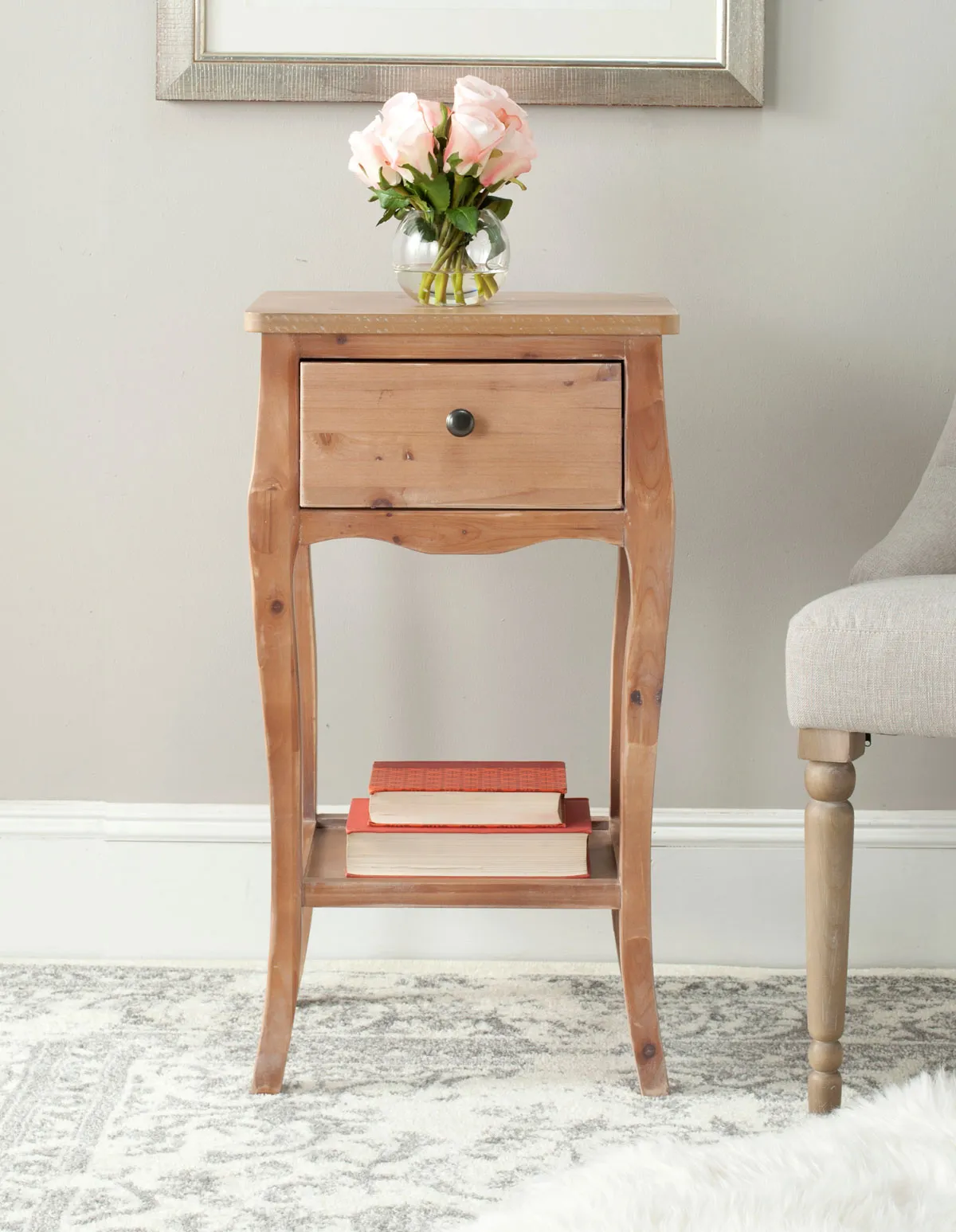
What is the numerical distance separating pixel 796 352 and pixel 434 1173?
3.40ft

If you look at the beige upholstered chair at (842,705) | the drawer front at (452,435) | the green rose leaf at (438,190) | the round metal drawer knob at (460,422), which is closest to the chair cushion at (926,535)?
the beige upholstered chair at (842,705)

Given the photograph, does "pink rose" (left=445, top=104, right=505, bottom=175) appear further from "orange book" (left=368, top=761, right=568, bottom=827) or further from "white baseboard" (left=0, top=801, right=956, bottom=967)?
"white baseboard" (left=0, top=801, right=956, bottom=967)

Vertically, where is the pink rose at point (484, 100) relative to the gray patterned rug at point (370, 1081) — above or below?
above

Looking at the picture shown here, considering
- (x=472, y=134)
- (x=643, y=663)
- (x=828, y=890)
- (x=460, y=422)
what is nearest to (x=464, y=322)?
(x=460, y=422)

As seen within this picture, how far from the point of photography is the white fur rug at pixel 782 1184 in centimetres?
88

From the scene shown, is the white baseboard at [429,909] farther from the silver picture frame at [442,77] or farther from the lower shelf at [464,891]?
the silver picture frame at [442,77]

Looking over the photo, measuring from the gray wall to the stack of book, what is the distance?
325 mm

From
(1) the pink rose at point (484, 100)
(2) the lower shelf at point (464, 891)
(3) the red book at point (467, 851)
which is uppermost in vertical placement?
(1) the pink rose at point (484, 100)

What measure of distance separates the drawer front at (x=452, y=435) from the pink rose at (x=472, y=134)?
0.21 meters

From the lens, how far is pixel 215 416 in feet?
5.29

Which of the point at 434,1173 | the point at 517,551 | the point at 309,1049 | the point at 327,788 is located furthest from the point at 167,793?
the point at 434,1173

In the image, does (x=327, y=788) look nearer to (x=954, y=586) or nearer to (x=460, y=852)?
(x=460, y=852)

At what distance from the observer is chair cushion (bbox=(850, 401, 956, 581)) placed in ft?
4.47

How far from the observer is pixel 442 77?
154cm
